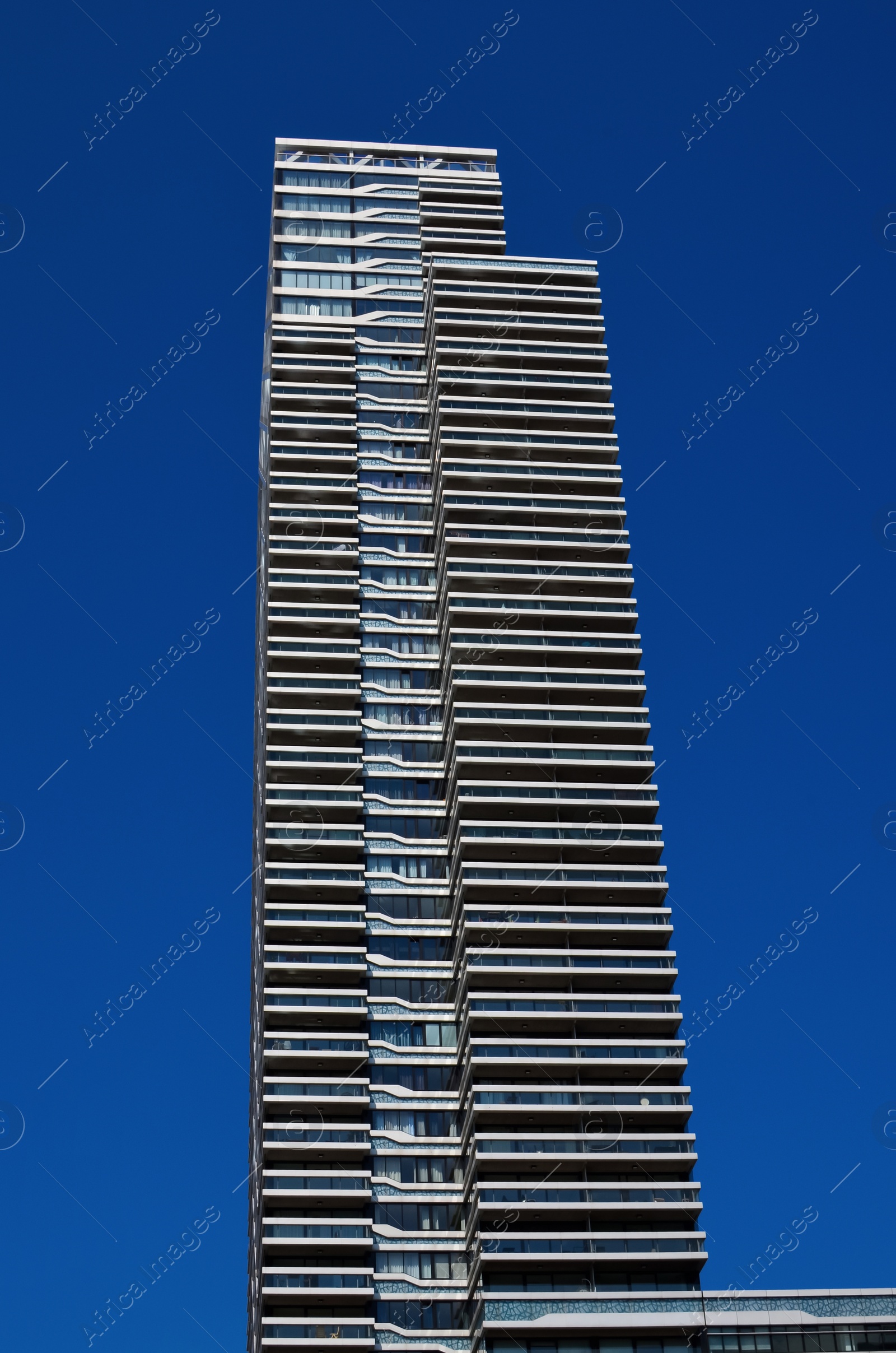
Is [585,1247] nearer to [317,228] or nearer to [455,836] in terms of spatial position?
[455,836]

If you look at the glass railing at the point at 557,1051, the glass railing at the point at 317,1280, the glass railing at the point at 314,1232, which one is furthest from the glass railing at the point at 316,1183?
the glass railing at the point at 557,1051

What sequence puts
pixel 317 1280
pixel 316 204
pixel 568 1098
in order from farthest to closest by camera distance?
pixel 316 204
pixel 568 1098
pixel 317 1280

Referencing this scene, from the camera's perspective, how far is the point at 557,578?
481 feet

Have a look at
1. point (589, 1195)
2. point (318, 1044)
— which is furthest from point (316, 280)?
point (589, 1195)

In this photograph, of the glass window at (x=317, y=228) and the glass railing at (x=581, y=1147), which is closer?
the glass railing at (x=581, y=1147)

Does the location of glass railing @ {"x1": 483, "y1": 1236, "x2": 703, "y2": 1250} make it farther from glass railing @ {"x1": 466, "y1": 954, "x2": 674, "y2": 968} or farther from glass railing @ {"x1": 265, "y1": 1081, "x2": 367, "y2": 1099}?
glass railing @ {"x1": 466, "y1": 954, "x2": 674, "y2": 968}

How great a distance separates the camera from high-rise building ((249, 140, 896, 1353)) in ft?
A: 386

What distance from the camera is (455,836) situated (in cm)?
13725

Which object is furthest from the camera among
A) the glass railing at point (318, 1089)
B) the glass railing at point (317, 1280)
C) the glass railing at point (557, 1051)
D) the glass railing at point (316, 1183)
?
the glass railing at point (318, 1089)

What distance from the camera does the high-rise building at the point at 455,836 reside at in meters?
118

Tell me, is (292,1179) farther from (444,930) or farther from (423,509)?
(423,509)

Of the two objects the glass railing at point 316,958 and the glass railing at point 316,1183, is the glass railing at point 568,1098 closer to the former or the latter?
the glass railing at point 316,1183

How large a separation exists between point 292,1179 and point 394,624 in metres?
48.7

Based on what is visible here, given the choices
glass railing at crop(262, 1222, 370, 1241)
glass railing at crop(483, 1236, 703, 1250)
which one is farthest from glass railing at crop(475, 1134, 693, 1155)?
glass railing at crop(262, 1222, 370, 1241)
